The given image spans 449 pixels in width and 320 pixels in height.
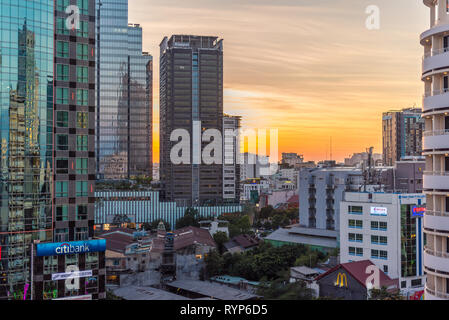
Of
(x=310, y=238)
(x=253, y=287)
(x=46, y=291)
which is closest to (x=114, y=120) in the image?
(x=310, y=238)

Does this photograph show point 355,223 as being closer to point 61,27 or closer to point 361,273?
point 361,273

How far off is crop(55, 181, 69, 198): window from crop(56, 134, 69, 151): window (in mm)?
770

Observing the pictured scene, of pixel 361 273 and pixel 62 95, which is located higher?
pixel 62 95

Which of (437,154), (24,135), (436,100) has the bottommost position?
(437,154)

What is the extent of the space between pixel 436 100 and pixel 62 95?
7.94m

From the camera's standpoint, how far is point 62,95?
10648 millimetres

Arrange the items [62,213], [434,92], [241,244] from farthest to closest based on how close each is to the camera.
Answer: [241,244] < [62,213] < [434,92]

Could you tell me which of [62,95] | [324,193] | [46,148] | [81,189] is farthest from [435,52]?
[324,193]

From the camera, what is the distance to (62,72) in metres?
10.6

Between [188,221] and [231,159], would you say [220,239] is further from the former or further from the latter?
[231,159]

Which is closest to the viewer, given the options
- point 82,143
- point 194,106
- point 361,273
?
point 82,143

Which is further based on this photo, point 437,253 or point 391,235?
point 391,235

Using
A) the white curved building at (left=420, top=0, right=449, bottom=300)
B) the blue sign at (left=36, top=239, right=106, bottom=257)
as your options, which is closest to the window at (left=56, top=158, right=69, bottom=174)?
the blue sign at (left=36, top=239, right=106, bottom=257)
